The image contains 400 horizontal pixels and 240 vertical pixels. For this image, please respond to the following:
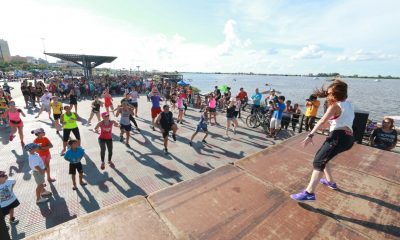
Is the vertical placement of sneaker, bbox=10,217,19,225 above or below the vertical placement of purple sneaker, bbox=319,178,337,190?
below

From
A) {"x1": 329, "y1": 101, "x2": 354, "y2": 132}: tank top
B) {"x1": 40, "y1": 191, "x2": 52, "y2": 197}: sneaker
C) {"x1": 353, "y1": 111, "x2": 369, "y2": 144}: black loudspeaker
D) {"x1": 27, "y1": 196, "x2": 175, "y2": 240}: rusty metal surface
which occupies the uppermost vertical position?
{"x1": 329, "y1": 101, "x2": 354, "y2": 132}: tank top

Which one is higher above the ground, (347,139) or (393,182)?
(347,139)

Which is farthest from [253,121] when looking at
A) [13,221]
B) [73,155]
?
[13,221]

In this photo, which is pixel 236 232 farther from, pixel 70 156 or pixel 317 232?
pixel 70 156

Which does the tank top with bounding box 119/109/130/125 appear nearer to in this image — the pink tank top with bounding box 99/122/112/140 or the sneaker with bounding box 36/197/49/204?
the pink tank top with bounding box 99/122/112/140

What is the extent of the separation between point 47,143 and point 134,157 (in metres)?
2.30

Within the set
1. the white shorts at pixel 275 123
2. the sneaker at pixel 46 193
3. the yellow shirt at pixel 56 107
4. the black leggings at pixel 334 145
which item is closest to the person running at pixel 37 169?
the sneaker at pixel 46 193

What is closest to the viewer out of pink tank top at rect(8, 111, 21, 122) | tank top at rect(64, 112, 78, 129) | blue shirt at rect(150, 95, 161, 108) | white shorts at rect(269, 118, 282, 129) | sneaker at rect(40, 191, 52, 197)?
sneaker at rect(40, 191, 52, 197)

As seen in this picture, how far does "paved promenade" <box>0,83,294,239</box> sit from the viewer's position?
3896 millimetres

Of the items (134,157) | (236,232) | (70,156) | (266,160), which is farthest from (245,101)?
(236,232)

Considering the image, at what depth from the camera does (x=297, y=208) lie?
8.09 feet

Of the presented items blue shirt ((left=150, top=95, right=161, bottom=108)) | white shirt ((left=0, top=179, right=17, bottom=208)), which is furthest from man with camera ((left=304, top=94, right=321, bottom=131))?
white shirt ((left=0, top=179, right=17, bottom=208))

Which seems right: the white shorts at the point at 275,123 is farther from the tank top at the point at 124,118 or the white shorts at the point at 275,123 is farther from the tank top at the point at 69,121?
the tank top at the point at 69,121

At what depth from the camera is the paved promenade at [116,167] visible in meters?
3.90
